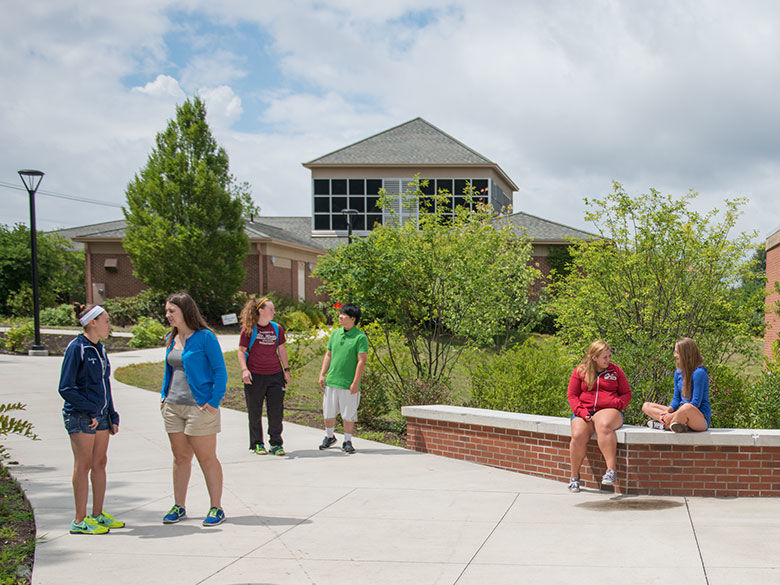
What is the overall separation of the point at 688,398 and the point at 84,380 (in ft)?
16.8

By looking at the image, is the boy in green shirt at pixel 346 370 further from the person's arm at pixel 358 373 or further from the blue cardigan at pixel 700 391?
the blue cardigan at pixel 700 391

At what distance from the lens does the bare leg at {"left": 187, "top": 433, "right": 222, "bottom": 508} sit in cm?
541

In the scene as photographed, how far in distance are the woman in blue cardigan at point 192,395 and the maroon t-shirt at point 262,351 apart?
8.29 feet

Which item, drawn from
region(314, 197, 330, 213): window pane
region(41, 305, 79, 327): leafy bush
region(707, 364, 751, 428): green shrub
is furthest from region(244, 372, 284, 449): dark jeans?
region(314, 197, 330, 213): window pane

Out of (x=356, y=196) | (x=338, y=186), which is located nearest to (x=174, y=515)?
(x=356, y=196)

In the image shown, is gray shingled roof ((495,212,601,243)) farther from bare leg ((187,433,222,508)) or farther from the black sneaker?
bare leg ((187,433,222,508))

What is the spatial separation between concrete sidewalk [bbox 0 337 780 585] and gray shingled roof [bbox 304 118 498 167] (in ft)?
116

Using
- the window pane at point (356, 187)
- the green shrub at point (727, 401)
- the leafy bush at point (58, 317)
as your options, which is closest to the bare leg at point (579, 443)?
the green shrub at point (727, 401)

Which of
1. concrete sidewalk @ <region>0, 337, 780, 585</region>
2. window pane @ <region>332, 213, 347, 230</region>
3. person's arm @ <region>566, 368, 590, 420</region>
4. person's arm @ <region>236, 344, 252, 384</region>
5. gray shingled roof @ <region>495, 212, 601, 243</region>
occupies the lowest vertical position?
concrete sidewalk @ <region>0, 337, 780, 585</region>

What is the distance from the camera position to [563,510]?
5.96 m

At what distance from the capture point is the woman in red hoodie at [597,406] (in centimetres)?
652

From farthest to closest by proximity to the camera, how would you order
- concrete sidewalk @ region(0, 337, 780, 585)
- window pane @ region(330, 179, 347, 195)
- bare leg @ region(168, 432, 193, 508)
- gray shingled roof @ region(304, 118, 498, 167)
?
1. window pane @ region(330, 179, 347, 195)
2. gray shingled roof @ region(304, 118, 498, 167)
3. bare leg @ region(168, 432, 193, 508)
4. concrete sidewalk @ region(0, 337, 780, 585)

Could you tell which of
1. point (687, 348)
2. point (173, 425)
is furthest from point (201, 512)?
point (687, 348)

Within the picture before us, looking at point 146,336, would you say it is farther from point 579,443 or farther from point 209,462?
point 579,443
